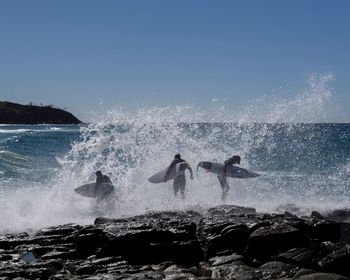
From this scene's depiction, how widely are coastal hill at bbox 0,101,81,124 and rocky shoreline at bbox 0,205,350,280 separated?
14247 centimetres

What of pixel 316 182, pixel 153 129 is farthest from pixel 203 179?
pixel 316 182

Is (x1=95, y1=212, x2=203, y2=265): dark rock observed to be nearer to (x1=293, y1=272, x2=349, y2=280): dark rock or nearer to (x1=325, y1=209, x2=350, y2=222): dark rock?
(x1=293, y1=272, x2=349, y2=280): dark rock

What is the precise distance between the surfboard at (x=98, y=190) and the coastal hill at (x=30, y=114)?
438 feet

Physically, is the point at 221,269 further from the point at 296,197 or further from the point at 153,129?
the point at 153,129

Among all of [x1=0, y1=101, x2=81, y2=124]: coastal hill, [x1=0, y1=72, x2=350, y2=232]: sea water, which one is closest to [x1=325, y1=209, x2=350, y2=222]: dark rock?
[x1=0, y1=72, x2=350, y2=232]: sea water

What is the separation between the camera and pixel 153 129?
95.6 feet

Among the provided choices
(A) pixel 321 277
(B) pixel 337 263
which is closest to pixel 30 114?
(B) pixel 337 263

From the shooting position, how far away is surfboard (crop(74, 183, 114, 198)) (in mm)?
19359

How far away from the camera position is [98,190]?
19.6 metres

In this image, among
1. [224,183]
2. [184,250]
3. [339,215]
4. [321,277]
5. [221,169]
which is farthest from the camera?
[221,169]

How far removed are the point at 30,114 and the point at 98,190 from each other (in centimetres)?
13933

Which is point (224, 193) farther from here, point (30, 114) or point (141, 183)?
point (30, 114)

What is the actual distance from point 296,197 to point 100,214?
1060cm

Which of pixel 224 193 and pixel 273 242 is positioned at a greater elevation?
pixel 224 193
